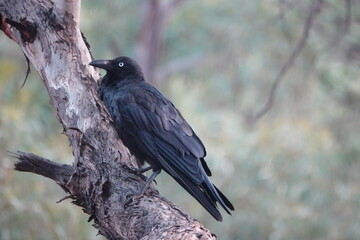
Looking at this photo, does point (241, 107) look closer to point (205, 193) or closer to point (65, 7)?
point (205, 193)

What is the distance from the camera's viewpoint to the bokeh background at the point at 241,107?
27.8ft

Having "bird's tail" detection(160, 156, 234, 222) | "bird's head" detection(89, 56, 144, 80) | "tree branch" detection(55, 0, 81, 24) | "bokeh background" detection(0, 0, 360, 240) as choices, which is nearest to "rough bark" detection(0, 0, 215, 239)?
"tree branch" detection(55, 0, 81, 24)

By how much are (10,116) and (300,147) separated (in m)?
4.11

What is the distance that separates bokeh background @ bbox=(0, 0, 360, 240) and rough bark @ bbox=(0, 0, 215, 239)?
224 cm

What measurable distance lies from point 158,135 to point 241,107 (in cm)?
1102

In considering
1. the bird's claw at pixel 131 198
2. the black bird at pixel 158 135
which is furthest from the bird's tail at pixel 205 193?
the bird's claw at pixel 131 198

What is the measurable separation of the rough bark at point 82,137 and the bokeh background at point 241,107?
2241mm

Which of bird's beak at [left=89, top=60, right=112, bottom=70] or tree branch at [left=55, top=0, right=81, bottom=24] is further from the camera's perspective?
bird's beak at [left=89, top=60, right=112, bottom=70]

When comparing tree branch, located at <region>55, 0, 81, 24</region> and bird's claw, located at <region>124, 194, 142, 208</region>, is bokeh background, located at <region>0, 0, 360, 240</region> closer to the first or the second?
tree branch, located at <region>55, 0, 81, 24</region>

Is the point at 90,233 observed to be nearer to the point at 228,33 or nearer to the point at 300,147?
the point at 300,147

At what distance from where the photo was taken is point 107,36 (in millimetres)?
12969

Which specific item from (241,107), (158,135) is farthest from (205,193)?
(241,107)

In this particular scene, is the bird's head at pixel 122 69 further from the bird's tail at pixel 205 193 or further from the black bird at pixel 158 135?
the bird's tail at pixel 205 193

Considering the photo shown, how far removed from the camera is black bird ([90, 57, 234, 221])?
4.96 metres
